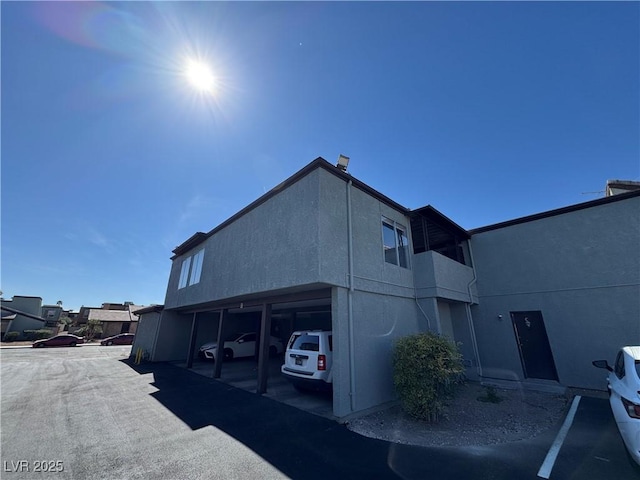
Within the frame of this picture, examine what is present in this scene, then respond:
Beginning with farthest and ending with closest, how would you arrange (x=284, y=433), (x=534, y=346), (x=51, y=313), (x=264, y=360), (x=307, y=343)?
1. (x=51, y=313)
2. (x=534, y=346)
3. (x=264, y=360)
4. (x=307, y=343)
5. (x=284, y=433)

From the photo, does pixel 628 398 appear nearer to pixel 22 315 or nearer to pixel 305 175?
pixel 305 175

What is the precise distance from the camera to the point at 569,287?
357 inches

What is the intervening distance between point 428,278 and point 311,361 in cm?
493

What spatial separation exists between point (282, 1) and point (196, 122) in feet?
14.9

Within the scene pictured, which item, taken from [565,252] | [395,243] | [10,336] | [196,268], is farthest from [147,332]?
[10,336]

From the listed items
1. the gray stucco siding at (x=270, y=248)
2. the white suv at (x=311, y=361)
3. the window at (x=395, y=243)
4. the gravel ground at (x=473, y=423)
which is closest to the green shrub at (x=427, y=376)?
the gravel ground at (x=473, y=423)

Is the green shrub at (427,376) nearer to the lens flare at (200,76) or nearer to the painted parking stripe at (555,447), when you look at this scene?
the painted parking stripe at (555,447)

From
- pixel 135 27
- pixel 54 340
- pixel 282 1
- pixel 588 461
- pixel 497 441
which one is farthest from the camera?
pixel 54 340

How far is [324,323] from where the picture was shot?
1703cm

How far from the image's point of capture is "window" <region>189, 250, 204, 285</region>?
44.0 feet

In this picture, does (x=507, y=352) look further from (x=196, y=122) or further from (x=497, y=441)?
(x=196, y=122)

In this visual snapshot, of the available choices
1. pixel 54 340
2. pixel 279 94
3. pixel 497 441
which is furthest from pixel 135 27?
pixel 54 340

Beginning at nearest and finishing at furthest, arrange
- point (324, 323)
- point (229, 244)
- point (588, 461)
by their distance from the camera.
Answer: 1. point (588, 461)
2. point (229, 244)
3. point (324, 323)

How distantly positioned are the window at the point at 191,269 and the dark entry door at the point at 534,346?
14.7 meters
